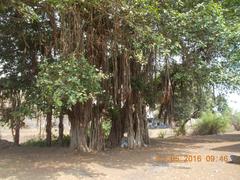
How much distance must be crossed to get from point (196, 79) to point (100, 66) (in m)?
2.87

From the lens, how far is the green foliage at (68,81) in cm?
746

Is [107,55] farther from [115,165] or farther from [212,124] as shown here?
[212,124]

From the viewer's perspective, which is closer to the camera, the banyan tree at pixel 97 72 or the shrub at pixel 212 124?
the banyan tree at pixel 97 72

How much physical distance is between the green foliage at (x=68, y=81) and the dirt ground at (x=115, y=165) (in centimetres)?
158

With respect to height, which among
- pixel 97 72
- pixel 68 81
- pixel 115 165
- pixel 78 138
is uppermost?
pixel 97 72

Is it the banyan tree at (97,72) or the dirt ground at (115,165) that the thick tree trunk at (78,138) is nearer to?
the banyan tree at (97,72)

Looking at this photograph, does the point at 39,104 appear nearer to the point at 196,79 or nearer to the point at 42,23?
the point at 42,23

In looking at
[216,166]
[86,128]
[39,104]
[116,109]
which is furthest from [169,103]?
[39,104]

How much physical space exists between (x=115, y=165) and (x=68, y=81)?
Answer: 2.77 meters

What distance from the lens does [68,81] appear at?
25.0 ft

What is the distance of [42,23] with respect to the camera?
432 inches
